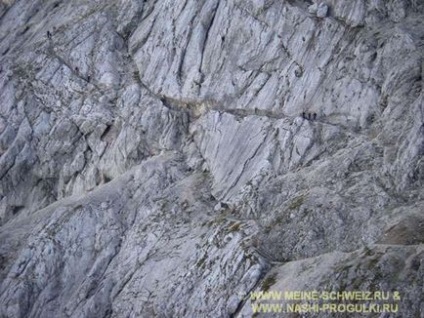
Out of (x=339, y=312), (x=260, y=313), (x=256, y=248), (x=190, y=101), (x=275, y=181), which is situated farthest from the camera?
(x=190, y=101)

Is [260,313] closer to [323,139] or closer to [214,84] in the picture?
[323,139]

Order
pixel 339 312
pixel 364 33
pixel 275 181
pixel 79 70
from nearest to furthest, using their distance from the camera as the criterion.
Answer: pixel 339 312
pixel 275 181
pixel 364 33
pixel 79 70

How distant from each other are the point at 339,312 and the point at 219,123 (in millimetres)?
29019

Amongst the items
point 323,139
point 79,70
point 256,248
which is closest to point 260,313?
point 256,248

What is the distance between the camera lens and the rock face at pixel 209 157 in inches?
1865

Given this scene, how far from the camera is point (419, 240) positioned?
4116cm

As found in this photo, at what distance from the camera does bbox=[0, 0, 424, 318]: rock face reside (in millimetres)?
47375

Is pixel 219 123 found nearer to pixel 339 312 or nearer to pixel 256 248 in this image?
pixel 256 248

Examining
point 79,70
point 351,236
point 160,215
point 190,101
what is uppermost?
point 79,70

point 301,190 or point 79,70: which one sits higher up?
point 79,70

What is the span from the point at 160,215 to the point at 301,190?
14950 mm

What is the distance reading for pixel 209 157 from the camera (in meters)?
63.8

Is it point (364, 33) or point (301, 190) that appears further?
point (364, 33)

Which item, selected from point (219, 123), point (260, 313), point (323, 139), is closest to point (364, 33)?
point (323, 139)
